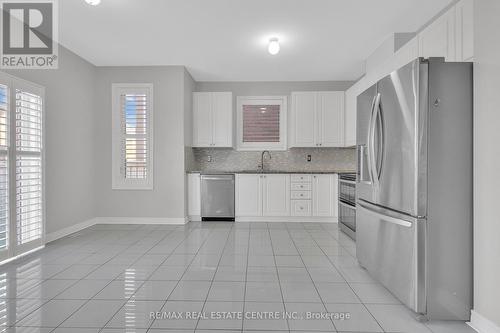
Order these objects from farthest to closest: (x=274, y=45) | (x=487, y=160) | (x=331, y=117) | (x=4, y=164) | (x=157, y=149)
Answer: (x=331, y=117)
(x=157, y=149)
(x=274, y=45)
(x=4, y=164)
(x=487, y=160)

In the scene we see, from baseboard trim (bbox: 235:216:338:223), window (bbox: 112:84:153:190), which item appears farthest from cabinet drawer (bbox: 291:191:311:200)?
window (bbox: 112:84:153:190)

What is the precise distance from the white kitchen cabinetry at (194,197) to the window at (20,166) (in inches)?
87.7

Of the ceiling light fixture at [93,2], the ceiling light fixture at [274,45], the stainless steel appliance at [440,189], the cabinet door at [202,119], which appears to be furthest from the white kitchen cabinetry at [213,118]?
the stainless steel appliance at [440,189]

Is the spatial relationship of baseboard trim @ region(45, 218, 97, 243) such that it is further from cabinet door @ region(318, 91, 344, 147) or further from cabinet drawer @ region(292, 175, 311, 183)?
cabinet door @ region(318, 91, 344, 147)

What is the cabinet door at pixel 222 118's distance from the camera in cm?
569

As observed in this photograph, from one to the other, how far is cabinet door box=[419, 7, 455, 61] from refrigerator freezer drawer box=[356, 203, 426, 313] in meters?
1.46

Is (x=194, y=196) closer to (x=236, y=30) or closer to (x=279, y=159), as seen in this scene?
(x=279, y=159)

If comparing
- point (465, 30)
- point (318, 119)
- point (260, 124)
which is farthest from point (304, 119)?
point (465, 30)

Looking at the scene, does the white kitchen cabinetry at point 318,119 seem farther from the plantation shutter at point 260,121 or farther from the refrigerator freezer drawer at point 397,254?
the refrigerator freezer drawer at point 397,254

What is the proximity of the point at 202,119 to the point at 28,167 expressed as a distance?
291 centimetres

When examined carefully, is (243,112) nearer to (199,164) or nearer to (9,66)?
(199,164)

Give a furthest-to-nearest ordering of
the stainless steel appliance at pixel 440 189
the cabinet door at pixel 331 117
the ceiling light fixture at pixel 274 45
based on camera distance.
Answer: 1. the cabinet door at pixel 331 117
2. the ceiling light fixture at pixel 274 45
3. the stainless steel appliance at pixel 440 189

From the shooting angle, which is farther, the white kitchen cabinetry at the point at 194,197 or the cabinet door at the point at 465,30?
the white kitchen cabinetry at the point at 194,197

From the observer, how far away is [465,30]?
2.34 m
